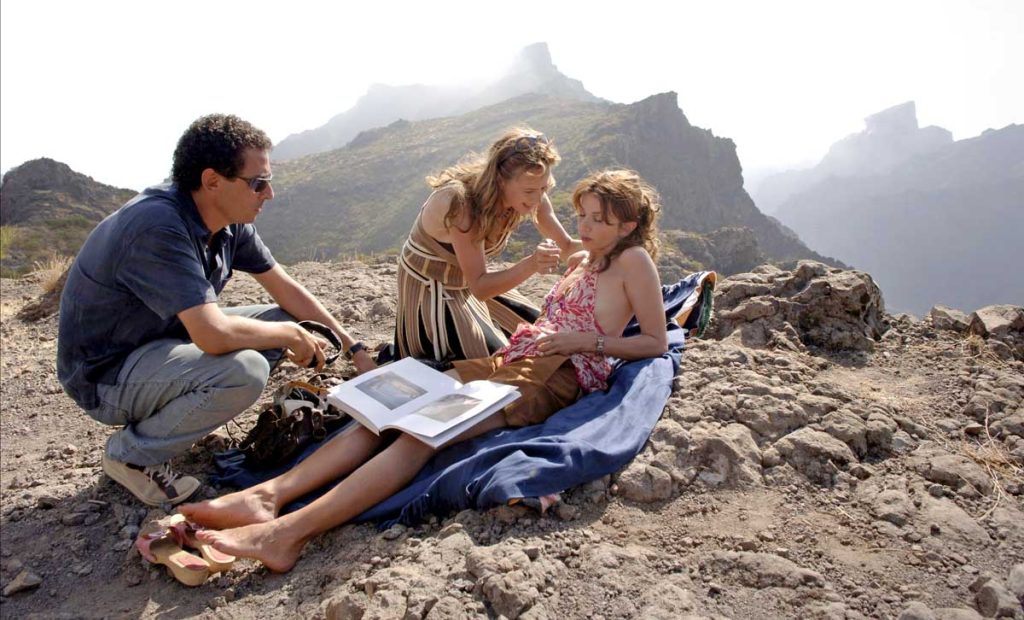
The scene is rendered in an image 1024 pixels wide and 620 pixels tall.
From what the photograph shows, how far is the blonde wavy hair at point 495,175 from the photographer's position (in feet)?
11.7

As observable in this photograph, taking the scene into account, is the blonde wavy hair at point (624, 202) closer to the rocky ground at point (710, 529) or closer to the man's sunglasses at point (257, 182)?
the rocky ground at point (710, 529)

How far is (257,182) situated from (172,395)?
108 cm

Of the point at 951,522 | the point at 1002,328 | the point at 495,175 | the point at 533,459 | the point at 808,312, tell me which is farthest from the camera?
the point at 808,312

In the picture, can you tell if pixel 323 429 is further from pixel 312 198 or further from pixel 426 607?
pixel 312 198

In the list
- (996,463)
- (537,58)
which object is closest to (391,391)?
(996,463)

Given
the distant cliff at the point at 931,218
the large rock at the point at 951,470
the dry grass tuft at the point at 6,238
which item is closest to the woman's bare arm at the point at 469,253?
the large rock at the point at 951,470

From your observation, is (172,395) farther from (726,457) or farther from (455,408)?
(726,457)

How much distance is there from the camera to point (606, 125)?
60.4 metres

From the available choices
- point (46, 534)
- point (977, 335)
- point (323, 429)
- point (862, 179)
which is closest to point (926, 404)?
point (977, 335)

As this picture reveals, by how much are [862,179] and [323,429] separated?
132 meters

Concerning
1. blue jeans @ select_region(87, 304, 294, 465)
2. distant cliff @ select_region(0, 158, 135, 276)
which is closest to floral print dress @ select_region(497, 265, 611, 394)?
blue jeans @ select_region(87, 304, 294, 465)

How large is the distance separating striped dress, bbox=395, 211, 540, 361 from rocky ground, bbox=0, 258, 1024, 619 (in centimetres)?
114

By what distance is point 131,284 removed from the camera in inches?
114

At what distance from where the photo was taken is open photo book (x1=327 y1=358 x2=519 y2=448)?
9.29 feet
